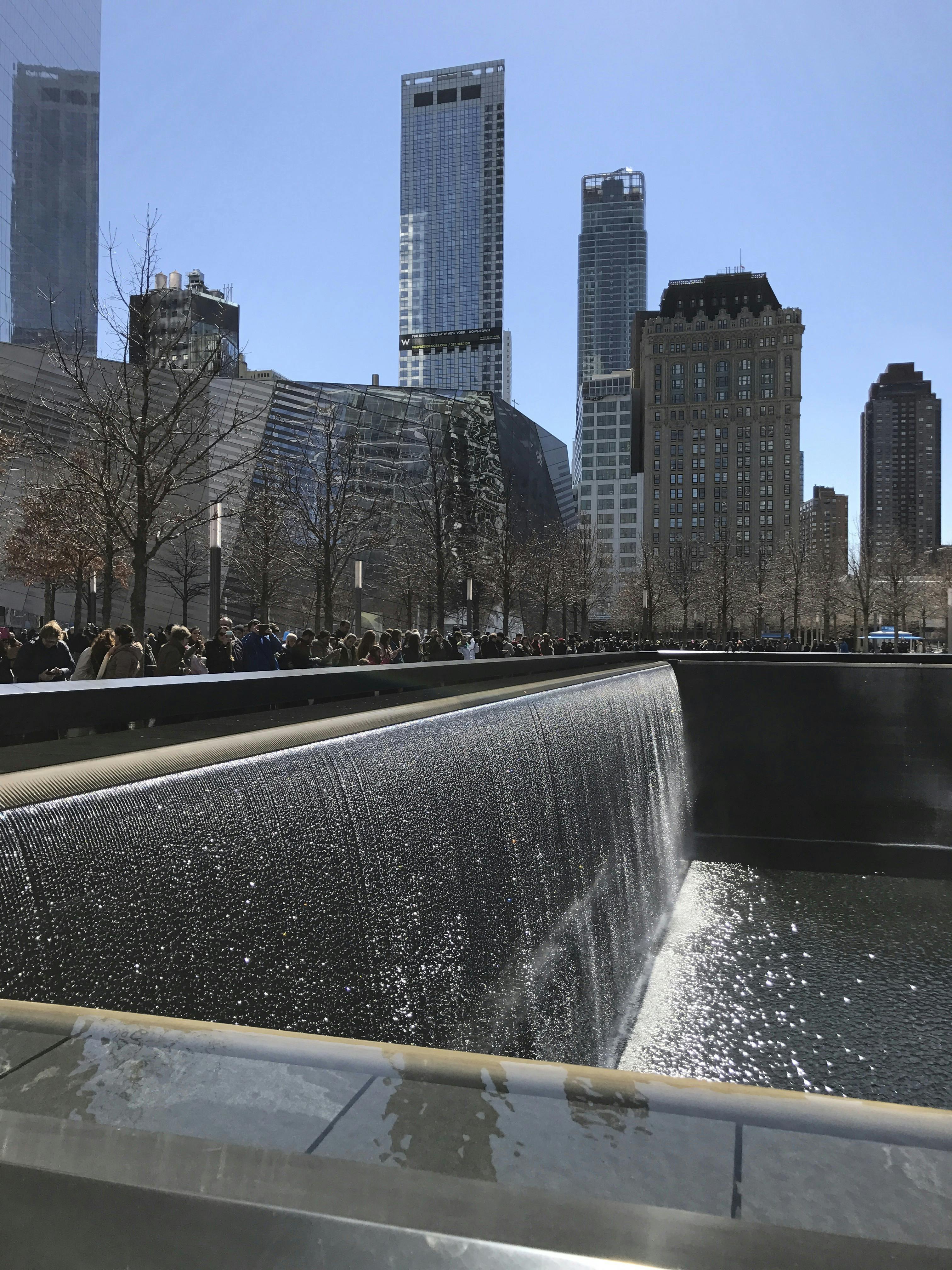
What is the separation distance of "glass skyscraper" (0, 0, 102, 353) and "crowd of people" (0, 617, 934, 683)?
6010 cm

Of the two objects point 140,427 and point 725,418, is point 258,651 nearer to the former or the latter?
point 140,427

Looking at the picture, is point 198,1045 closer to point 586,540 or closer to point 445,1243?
point 445,1243

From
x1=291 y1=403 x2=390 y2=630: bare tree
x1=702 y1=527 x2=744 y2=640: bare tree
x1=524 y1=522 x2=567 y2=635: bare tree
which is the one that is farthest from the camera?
x1=702 y1=527 x2=744 y2=640: bare tree

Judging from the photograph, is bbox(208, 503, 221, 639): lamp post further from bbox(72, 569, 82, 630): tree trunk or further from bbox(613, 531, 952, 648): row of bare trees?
bbox(613, 531, 952, 648): row of bare trees

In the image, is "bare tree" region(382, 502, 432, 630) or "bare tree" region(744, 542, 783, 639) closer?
"bare tree" region(382, 502, 432, 630)

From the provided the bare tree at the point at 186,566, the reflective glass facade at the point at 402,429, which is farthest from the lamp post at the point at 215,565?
the reflective glass facade at the point at 402,429

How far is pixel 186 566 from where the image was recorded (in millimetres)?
44562

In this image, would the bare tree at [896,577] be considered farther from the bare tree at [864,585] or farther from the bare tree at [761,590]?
the bare tree at [761,590]

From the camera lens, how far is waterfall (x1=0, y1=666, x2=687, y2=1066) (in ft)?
7.02

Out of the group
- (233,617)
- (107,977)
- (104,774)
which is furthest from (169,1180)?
(233,617)

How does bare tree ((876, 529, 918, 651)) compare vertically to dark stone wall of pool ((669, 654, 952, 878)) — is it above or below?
above

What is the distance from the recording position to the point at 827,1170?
0.97 metres

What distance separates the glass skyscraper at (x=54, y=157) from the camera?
70.5 m

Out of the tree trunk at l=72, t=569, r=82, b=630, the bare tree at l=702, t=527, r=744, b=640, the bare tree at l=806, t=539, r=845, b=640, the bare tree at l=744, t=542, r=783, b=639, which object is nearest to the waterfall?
the tree trunk at l=72, t=569, r=82, b=630
